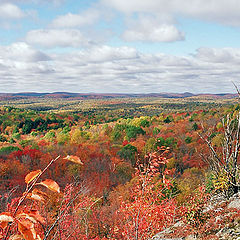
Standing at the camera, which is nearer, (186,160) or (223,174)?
(223,174)

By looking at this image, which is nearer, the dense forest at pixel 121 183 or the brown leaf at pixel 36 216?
the brown leaf at pixel 36 216

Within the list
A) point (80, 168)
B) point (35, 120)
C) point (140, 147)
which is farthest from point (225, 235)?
point (35, 120)

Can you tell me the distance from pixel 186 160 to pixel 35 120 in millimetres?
91253

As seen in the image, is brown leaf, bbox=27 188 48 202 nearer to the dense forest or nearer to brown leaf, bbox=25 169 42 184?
the dense forest

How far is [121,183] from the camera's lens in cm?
4319

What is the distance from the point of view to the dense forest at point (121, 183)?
3964 mm

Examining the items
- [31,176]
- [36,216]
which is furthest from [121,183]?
[36,216]

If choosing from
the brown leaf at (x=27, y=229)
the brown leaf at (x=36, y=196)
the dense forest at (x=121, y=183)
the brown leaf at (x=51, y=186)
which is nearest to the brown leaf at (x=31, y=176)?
the dense forest at (x=121, y=183)

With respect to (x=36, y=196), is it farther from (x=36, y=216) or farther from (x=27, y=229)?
(x=27, y=229)

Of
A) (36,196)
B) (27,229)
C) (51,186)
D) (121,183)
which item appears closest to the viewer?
(27,229)

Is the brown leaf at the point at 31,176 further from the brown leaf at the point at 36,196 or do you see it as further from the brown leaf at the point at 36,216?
the brown leaf at the point at 36,216

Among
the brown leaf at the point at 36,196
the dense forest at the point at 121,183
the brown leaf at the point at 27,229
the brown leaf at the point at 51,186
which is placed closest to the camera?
the brown leaf at the point at 27,229

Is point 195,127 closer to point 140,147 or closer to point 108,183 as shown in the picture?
point 140,147

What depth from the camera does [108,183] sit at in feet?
138
